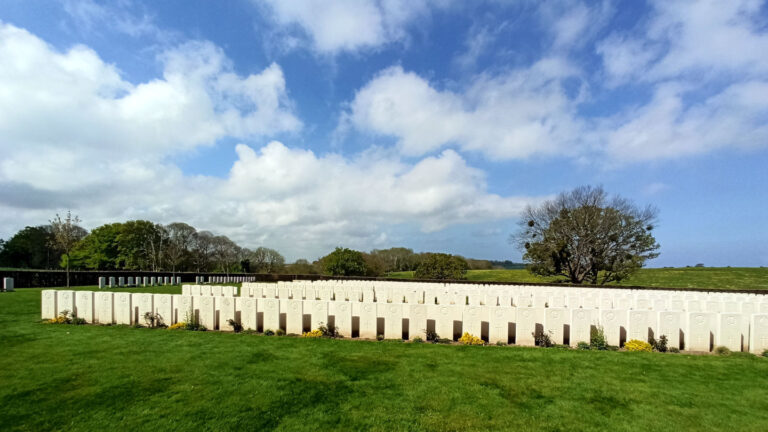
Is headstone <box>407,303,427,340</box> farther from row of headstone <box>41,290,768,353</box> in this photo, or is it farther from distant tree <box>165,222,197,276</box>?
distant tree <box>165,222,197,276</box>

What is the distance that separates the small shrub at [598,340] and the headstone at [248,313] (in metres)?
7.25

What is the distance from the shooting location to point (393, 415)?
387 centimetres

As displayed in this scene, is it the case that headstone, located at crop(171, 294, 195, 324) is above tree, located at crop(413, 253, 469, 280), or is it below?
above

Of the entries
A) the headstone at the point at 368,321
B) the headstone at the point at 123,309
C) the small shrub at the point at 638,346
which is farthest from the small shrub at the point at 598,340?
the headstone at the point at 123,309

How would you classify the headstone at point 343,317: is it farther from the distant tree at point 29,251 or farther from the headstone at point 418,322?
the distant tree at point 29,251

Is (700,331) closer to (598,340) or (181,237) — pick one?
(598,340)

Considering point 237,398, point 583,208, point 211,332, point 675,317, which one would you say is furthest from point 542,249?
point 237,398

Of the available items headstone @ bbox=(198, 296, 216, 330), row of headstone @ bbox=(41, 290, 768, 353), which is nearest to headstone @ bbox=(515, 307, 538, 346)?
row of headstone @ bbox=(41, 290, 768, 353)

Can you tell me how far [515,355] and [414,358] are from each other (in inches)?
73.0

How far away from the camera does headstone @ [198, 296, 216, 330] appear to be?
8.38 metres

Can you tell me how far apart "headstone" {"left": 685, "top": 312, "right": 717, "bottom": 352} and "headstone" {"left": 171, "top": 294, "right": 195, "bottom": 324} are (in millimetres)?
10918

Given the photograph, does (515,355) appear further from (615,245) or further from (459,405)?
(615,245)

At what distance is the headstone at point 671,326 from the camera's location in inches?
279

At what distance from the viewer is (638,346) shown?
6.93 m
